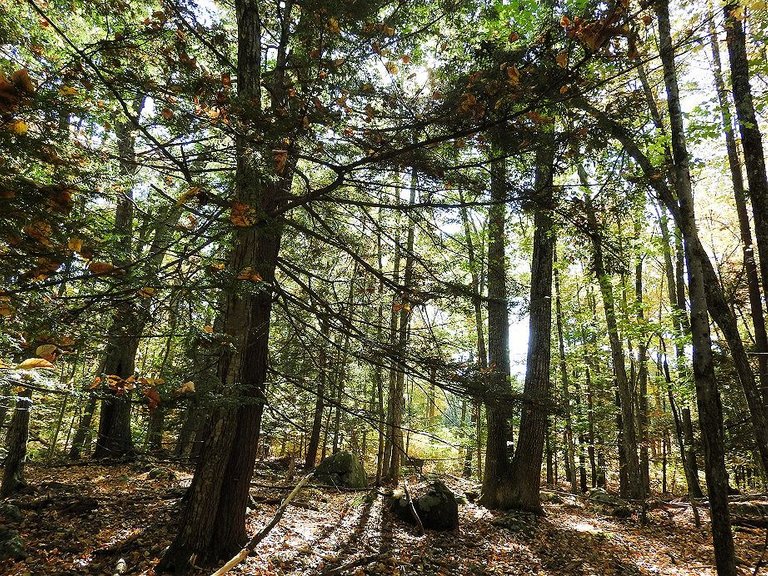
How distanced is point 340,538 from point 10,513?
470cm

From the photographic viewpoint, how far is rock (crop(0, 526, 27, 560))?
4613 millimetres

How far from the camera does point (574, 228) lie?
5.43 m

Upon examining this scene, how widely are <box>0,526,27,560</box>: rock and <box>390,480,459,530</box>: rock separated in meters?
5.70

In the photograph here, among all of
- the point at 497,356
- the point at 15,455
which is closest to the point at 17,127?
the point at 15,455

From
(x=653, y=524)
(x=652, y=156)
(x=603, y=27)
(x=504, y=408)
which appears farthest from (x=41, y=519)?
(x=653, y=524)

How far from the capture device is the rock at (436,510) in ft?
24.2

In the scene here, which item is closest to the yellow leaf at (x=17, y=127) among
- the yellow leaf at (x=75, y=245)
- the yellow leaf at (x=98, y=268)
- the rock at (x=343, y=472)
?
the yellow leaf at (x=75, y=245)

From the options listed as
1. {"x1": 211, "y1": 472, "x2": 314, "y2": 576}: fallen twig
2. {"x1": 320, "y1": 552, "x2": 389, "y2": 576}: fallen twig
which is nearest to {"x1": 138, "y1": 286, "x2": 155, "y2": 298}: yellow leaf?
{"x1": 211, "y1": 472, "x2": 314, "y2": 576}: fallen twig

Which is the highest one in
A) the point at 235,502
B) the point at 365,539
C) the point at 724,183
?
the point at 724,183

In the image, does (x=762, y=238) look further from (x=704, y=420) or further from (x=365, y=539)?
(x=365, y=539)

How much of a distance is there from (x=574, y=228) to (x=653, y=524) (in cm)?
817

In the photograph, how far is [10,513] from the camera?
18.5ft

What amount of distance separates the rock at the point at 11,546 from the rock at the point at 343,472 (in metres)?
7.03

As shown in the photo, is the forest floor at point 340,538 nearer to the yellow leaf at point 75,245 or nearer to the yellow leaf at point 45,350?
the yellow leaf at point 45,350
